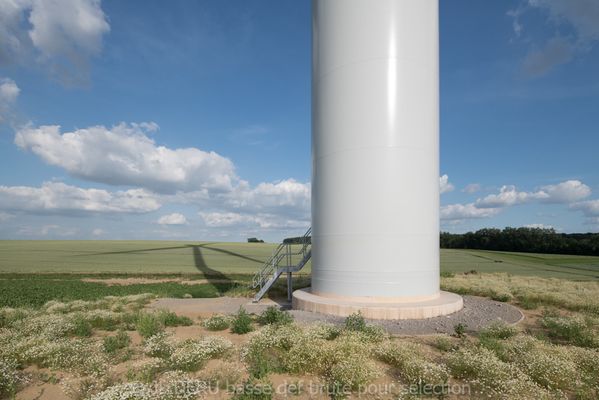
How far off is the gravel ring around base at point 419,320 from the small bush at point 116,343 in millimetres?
5149

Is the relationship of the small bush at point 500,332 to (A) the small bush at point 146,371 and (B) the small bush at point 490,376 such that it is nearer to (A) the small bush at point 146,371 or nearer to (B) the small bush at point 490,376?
(B) the small bush at point 490,376

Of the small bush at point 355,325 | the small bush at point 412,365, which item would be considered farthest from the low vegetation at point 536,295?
the small bush at point 412,365

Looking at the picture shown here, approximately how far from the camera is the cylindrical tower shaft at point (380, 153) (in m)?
13.3

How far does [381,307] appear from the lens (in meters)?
12.3

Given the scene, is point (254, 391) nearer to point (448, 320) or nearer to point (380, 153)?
point (448, 320)

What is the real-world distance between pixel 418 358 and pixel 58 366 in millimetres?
8030

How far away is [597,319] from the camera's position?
470 inches

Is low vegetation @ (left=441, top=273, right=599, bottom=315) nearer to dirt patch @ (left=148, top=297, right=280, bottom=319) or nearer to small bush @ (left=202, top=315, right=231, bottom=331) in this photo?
dirt patch @ (left=148, top=297, right=280, bottom=319)

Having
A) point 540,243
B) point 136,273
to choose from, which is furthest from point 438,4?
point 540,243

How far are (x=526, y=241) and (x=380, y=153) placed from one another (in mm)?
76311

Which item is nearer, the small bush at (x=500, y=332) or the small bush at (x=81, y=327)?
the small bush at (x=500, y=332)

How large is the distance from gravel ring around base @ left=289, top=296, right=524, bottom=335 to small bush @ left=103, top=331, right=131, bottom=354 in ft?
17.2

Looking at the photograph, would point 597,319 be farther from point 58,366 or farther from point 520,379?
point 58,366

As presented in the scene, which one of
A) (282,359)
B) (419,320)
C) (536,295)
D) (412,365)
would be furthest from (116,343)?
(536,295)
